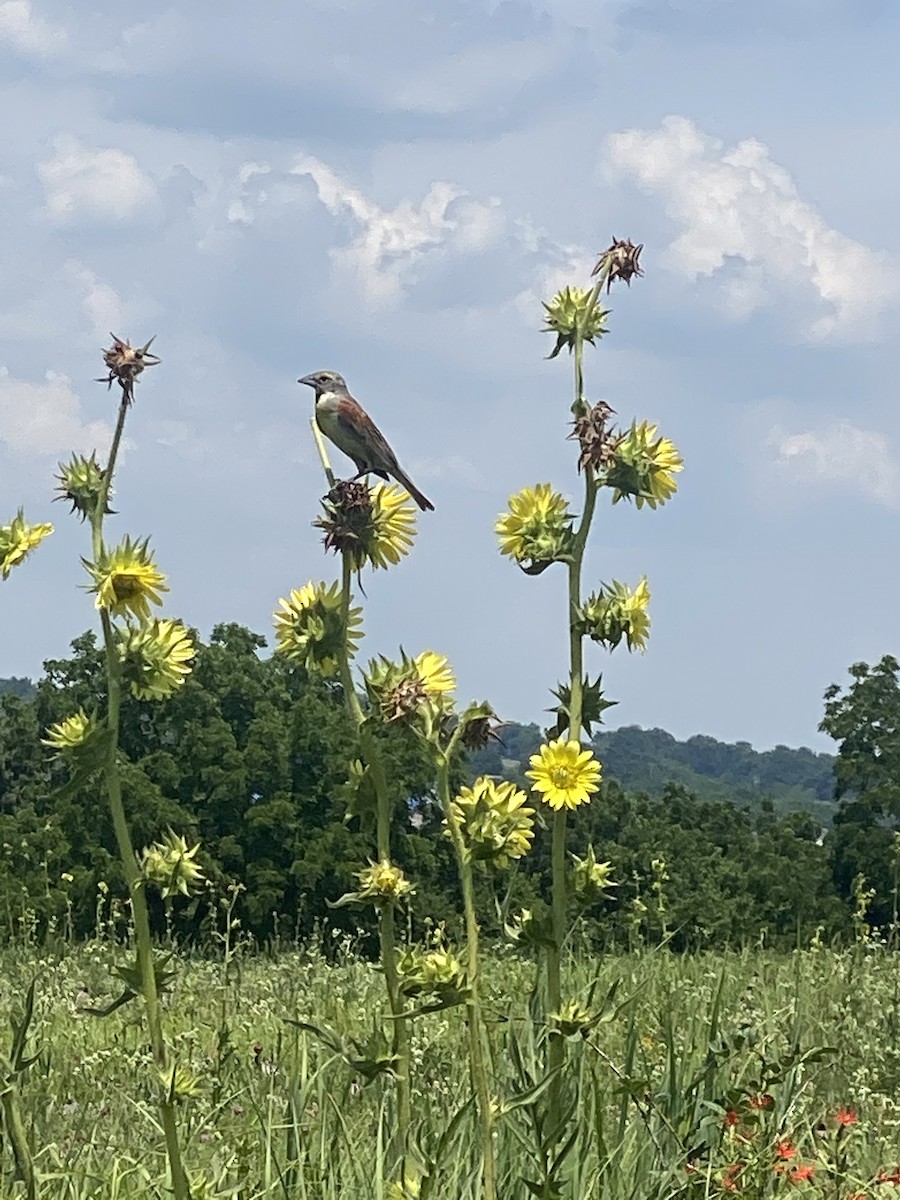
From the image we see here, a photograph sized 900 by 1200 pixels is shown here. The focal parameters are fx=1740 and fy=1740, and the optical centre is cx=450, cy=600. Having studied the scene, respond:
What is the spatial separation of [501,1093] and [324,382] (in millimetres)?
1720

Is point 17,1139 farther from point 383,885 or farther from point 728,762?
point 728,762

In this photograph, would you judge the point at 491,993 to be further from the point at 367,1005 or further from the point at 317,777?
the point at 317,777

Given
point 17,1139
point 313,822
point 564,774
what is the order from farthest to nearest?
1. point 313,822
2. point 564,774
3. point 17,1139

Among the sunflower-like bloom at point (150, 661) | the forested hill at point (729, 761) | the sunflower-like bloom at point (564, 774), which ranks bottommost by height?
the sunflower-like bloom at point (564, 774)

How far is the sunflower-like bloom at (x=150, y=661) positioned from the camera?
2.63 meters

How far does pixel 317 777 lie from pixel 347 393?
45.5 ft

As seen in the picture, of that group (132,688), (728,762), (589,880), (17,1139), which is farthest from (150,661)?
(728,762)

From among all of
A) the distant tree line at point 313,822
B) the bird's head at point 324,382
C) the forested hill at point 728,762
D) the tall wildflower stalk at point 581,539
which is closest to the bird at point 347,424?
the bird's head at point 324,382

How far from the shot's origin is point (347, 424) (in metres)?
4.18

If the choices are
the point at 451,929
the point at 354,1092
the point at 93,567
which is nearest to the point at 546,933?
the point at 93,567

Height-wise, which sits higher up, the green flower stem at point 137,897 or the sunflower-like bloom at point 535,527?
the sunflower-like bloom at point 535,527

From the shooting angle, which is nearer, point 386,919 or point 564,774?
point 386,919

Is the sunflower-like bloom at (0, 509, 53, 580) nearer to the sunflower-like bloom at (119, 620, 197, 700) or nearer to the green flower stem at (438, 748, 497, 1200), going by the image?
the sunflower-like bloom at (119, 620, 197, 700)

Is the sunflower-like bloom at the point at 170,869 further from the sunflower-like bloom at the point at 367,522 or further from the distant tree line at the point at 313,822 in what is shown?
the distant tree line at the point at 313,822
